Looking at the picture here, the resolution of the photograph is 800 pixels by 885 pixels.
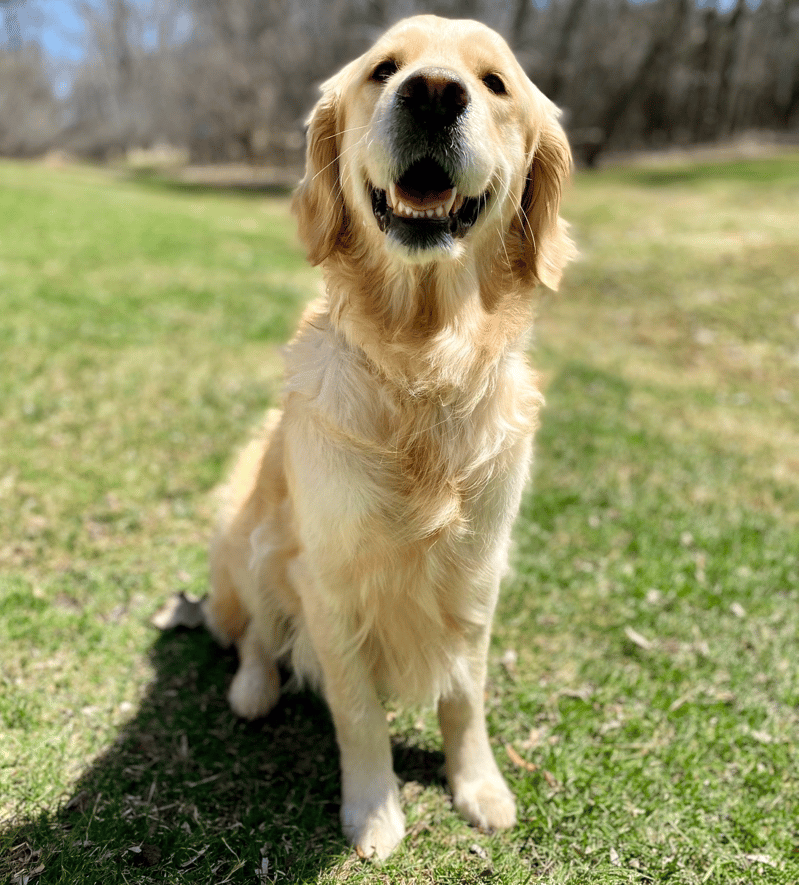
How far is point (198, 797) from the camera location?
220 cm

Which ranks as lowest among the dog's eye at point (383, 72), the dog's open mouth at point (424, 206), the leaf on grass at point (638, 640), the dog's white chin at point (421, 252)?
the leaf on grass at point (638, 640)

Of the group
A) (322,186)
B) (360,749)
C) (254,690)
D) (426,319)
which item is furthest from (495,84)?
(254,690)

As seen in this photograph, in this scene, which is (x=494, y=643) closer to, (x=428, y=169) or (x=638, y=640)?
(x=638, y=640)

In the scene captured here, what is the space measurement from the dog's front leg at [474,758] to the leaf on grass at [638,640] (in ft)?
3.40

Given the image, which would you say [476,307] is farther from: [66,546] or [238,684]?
[66,546]

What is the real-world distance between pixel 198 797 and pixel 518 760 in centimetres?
113

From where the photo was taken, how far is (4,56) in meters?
28.3

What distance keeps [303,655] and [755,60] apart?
22867 millimetres

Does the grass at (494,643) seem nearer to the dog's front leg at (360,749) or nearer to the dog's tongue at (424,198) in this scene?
the dog's front leg at (360,749)

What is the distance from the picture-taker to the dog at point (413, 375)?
189cm

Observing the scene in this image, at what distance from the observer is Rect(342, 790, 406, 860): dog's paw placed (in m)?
2.09

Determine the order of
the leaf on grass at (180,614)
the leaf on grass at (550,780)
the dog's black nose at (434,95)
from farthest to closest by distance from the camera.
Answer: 1. the leaf on grass at (180,614)
2. the leaf on grass at (550,780)
3. the dog's black nose at (434,95)

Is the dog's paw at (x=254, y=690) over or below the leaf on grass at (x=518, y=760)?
over

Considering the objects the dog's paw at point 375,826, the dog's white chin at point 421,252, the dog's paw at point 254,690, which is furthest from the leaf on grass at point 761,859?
the dog's white chin at point 421,252
